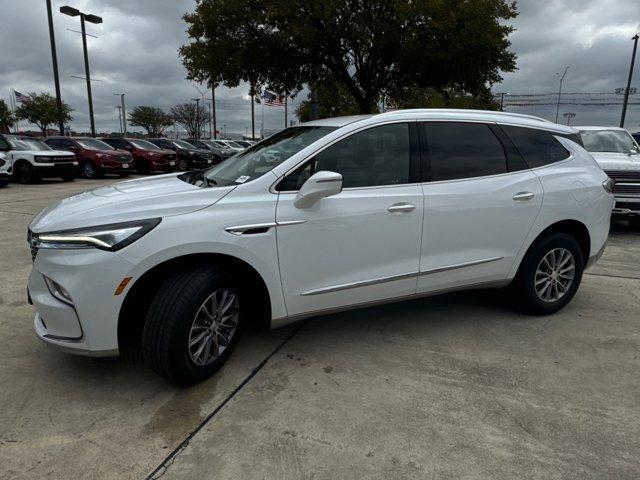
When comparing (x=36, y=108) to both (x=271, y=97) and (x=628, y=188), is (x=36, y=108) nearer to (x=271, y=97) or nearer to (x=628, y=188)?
(x=271, y=97)

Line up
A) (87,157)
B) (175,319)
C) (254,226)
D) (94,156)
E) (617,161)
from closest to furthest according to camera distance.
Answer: (175,319) → (254,226) → (617,161) → (94,156) → (87,157)

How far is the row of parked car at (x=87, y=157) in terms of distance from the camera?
46.6 feet

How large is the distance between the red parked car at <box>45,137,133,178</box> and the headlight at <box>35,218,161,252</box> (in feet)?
49.8

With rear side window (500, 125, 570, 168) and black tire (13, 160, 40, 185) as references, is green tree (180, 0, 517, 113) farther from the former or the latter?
rear side window (500, 125, 570, 168)

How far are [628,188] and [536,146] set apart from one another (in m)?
4.69

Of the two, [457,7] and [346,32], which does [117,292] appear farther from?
[457,7]

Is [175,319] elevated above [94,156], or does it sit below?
below

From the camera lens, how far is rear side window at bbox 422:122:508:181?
3.51m

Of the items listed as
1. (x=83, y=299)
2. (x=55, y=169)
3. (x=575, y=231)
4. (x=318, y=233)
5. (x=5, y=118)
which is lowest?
(x=55, y=169)

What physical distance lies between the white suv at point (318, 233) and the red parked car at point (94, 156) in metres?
14.3

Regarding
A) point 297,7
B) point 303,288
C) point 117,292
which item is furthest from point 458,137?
point 297,7

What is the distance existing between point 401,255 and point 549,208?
1418mm

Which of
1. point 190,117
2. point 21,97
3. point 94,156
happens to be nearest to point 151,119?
point 190,117

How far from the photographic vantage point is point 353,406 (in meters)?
2.73
